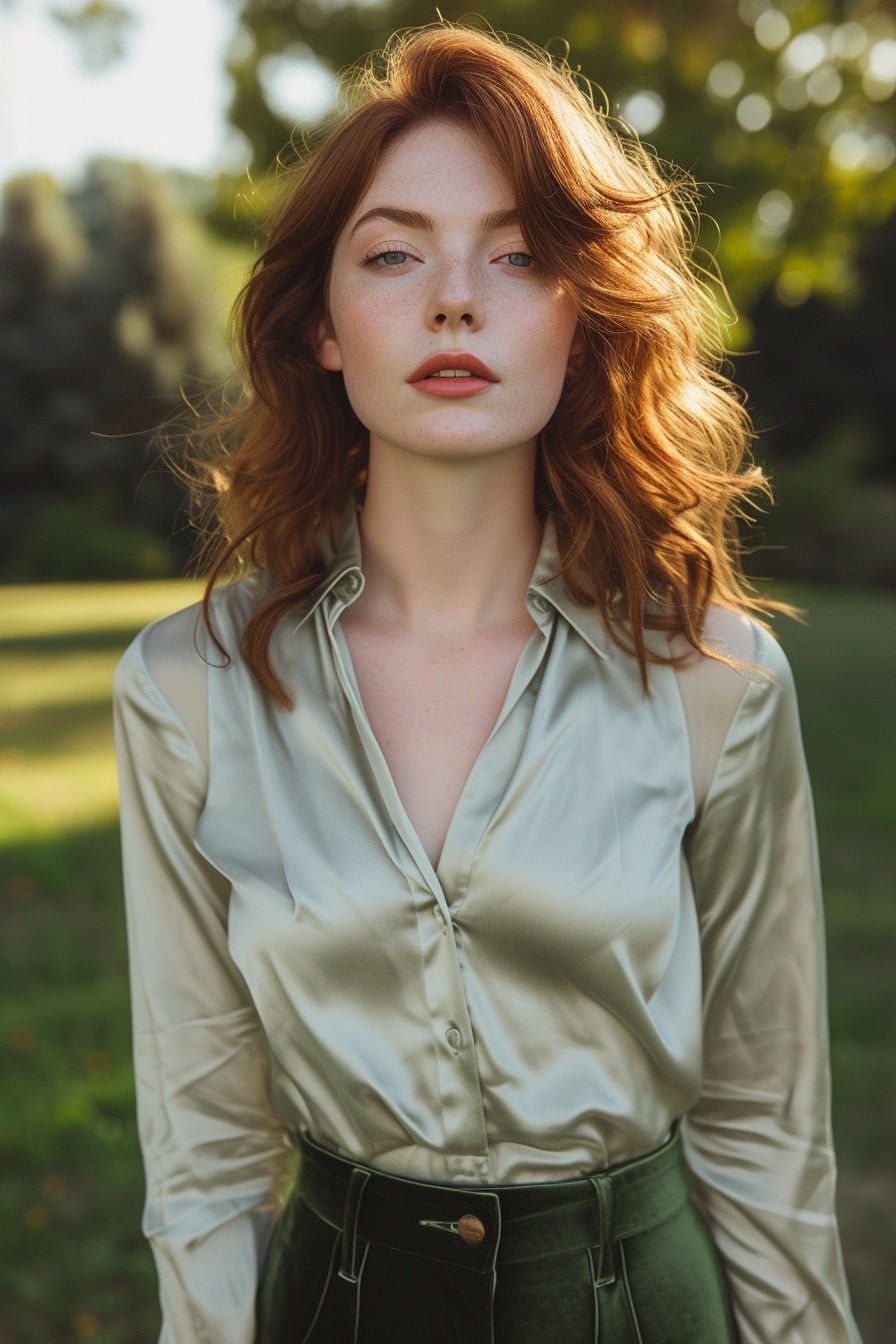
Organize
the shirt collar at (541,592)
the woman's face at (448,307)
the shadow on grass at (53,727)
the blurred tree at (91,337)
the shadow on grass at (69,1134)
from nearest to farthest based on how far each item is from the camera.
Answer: the woman's face at (448,307)
the shirt collar at (541,592)
the shadow on grass at (69,1134)
the shadow on grass at (53,727)
the blurred tree at (91,337)

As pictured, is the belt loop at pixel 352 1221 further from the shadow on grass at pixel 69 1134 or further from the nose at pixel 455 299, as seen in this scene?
the shadow on grass at pixel 69 1134

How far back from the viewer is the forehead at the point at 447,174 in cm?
185

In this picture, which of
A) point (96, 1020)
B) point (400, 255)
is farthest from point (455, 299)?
point (96, 1020)

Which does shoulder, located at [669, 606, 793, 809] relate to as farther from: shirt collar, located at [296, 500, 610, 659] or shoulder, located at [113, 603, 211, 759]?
shoulder, located at [113, 603, 211, 759]

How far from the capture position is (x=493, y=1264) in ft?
5.63

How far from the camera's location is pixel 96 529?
25.4 metres

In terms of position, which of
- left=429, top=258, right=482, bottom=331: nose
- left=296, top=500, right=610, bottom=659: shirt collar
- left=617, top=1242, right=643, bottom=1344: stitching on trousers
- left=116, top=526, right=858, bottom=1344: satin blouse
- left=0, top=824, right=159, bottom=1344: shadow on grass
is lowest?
left=0, top=824, right=159, bottom=1344: shadow on grass

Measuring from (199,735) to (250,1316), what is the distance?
77cm

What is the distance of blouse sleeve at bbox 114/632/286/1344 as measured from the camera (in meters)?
1.84

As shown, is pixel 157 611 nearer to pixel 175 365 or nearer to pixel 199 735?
pixel 175 365

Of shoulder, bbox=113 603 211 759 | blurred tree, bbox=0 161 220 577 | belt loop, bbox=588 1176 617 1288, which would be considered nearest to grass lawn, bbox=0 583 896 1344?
belt loop, bbox=588 1176 617 1288

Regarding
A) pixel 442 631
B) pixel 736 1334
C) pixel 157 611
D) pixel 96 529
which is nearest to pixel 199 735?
pixel 442 631

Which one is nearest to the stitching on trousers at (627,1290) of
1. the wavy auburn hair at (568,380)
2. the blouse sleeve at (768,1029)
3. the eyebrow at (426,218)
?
the blouse sleeve at (768,1029)

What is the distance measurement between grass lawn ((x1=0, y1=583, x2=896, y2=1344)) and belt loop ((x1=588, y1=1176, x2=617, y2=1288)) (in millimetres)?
1915
